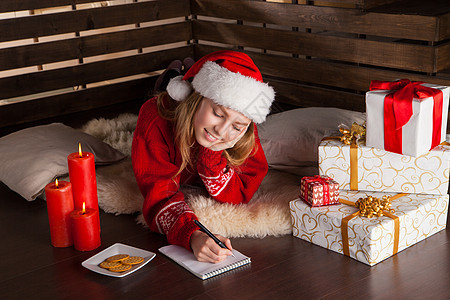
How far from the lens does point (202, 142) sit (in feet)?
5.72

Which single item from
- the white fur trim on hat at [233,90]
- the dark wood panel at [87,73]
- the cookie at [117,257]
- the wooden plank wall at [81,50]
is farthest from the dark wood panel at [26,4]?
the cookie at [117,257]

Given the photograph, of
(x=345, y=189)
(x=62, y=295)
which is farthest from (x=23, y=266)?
(x=345, y=189)

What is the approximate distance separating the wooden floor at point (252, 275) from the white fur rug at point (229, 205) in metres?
0.05

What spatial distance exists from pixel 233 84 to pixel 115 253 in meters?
0.60

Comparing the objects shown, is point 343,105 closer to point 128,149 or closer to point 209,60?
point 128,149

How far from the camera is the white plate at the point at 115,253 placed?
1.62m

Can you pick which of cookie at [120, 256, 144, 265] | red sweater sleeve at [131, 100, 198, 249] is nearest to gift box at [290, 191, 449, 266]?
red sweater sleeve at [131, 100, 198, 249]

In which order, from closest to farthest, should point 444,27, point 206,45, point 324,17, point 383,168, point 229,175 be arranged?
point 383,168
point 229,175
point 444,27
point 324,17
point 206,45

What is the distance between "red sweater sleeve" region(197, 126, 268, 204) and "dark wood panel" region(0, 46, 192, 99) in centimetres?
176

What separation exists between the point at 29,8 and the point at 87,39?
39 centimetres

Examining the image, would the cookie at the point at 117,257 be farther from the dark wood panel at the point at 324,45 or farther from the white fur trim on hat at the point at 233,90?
the dark wood panel at the point at 324,45

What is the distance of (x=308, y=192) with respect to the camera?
68.4 inches

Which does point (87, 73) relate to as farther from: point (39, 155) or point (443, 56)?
point (443, 56)

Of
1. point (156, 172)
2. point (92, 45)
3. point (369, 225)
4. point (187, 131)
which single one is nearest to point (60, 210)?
point (156, 172)
